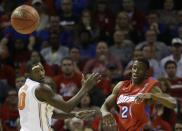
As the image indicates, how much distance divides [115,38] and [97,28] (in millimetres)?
915

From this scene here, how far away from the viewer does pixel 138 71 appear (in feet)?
26.4

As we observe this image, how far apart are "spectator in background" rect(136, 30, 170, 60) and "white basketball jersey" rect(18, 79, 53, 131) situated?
5.83 m

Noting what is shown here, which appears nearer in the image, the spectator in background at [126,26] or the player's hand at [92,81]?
the player's hand at [92,81]

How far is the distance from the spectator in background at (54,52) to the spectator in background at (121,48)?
1.13m

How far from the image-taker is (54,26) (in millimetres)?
13758

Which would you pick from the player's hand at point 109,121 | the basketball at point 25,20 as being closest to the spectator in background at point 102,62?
the basketball at point 25,20

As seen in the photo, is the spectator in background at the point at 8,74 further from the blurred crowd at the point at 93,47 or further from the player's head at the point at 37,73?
the player's head at the point at 37,73

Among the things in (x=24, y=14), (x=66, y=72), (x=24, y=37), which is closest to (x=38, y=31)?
(x=24, y=37)

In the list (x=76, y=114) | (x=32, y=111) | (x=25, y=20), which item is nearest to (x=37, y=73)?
(x=32, y=111)

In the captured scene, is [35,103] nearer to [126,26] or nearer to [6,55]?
[6,55]

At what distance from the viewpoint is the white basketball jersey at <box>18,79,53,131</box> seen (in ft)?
24.4

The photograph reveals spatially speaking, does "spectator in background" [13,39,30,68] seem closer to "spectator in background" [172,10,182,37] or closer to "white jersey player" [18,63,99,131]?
"spectator in background" [172,10,182,37]

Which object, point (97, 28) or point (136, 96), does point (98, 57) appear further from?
point (136, 96)

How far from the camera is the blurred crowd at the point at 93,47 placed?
38.1 feet
